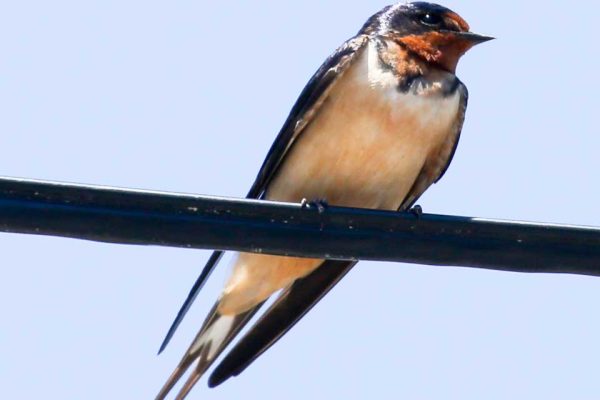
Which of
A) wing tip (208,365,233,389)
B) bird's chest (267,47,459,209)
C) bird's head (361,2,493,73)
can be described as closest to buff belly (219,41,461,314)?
bird's chest (267,47,459,209)

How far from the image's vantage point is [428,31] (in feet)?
12.9

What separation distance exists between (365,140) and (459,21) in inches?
21.8

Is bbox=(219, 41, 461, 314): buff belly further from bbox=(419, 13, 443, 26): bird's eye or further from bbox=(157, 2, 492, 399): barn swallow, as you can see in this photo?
bbox=(419, 13, 443, 26): bird's eye

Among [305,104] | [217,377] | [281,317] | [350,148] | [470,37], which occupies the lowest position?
[217,377]

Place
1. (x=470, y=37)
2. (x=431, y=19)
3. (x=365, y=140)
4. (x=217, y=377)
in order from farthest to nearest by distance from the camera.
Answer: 1. (x=431, y=19)
2. (x=470, y=37)
3. (x=365, y=140)
4. (x=217, y=377)

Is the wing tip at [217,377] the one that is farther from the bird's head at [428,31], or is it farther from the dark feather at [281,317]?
the bird's head at [428,31]

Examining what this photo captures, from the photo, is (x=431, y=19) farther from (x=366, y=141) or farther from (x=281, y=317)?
(x=281, y=317)

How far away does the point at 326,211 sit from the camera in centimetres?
240

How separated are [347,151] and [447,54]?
454 mm

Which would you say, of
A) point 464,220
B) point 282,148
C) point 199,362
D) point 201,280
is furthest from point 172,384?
point 464,220

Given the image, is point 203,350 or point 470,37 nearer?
point 203,350

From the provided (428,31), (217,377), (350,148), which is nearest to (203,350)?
(217,377)

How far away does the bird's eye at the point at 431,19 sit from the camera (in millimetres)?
3975

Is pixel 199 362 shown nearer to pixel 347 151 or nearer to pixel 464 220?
pixel 347 151
